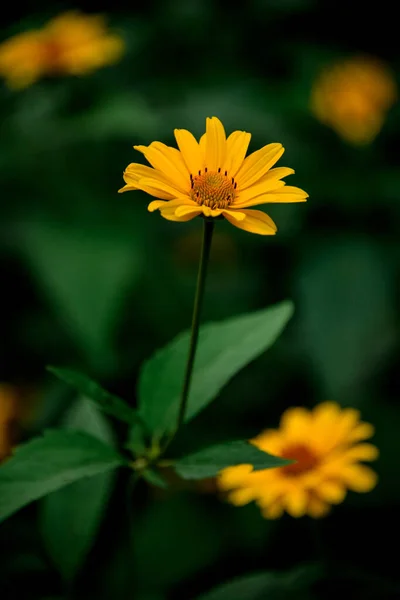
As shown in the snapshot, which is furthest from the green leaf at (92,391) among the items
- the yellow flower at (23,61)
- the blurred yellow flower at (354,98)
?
the blurred yellow flower at (354,98)

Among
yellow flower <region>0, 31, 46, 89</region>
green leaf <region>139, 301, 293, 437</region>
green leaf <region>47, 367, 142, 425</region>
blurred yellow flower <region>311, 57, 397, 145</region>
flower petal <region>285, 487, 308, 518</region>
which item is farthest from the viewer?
blurred yellow flower <region>311, 57, 397, 145</region>

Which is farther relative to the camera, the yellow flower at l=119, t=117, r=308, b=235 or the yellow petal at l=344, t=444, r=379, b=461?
the yellow petal at l=344, t=444, r=379, b=461

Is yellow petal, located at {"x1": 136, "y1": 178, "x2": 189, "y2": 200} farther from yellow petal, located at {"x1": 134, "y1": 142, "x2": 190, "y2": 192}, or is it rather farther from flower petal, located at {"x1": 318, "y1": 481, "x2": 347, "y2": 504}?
flower petal, located at {"x1": 318, "y1": 481, "x2": 347, "y2": 504}

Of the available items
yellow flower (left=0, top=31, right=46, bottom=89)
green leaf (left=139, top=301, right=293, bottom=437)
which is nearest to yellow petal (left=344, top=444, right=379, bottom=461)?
green leaf (left=139, top=301, right=293, bottom=437)

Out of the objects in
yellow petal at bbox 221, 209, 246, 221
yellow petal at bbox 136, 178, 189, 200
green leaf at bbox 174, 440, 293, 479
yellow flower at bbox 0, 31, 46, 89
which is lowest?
green leaf at bbox 174, 440, 293, 479

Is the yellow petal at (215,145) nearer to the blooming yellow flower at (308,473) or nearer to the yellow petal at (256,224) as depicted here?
the yellow petal at (256,224)

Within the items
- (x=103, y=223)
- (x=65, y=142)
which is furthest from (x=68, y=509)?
(x=65, y=142)

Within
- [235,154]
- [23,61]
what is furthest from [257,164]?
[23,61]

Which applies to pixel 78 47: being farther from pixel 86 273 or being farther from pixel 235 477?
pixel 235 477
